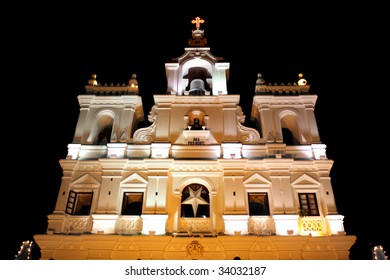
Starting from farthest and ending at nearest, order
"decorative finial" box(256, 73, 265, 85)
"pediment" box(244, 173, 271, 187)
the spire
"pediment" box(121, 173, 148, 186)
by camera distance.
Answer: the spire, "decorative finial" box(256, 73, 265, 85), "pediment" box(121, 173, 148, 186), "pediment" box(244, 173, 271, 187)

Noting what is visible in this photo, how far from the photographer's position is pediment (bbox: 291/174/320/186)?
22344mm

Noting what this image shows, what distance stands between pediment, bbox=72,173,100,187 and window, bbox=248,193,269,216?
8775mm

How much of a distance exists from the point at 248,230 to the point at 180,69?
12.8 meters

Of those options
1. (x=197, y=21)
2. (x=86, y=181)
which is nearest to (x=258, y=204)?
(x=86, y=181)

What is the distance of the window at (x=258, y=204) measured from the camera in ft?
71.8

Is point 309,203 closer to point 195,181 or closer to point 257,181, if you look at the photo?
point 257,181

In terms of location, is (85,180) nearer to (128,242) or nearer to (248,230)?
(128,242)

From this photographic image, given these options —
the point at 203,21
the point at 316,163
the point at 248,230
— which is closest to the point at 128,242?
the point at 248,230

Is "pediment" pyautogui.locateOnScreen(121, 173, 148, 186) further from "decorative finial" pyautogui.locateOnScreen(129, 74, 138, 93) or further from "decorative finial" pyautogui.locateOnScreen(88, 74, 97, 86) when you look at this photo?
"decorative finial" pyautogui.locateOnScreen(88, 74, 97, 86)

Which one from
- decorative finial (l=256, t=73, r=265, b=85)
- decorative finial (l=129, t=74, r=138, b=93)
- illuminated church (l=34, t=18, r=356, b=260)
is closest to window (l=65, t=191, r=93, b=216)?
illuminated church (l=34, t=18, r=356, b=260)

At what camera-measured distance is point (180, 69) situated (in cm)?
2784

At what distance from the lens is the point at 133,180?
22.4m

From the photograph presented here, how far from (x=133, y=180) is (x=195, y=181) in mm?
3551
